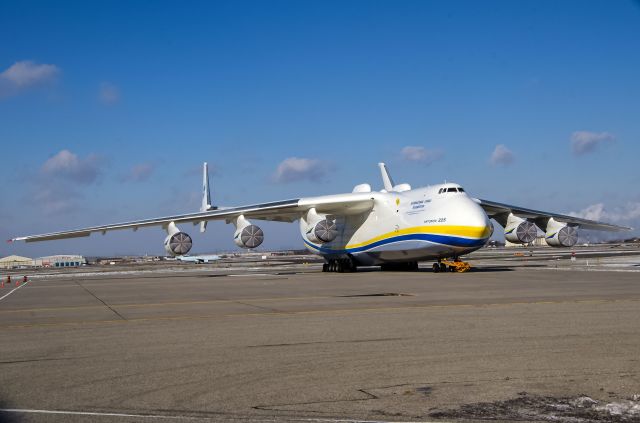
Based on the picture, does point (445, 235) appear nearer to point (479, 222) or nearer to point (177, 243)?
point (479, 222)

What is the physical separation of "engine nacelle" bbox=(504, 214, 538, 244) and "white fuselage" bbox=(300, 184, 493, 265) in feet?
18.7

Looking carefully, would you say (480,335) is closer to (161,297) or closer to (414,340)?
(414,340)

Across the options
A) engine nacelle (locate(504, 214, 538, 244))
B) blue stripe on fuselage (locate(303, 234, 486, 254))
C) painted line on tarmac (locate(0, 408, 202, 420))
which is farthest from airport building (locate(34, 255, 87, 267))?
painted line on tarmac (locate(0, 408, 202, 420))

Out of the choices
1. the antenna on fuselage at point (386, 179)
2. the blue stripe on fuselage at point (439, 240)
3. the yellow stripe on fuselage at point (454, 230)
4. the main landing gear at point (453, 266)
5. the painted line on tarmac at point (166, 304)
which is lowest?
the painted line on tarmac at point (166, 304)

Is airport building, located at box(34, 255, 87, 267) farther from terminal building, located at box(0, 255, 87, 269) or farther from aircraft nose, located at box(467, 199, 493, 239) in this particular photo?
aircraft nose, located at box(467, 199, 493, 239)

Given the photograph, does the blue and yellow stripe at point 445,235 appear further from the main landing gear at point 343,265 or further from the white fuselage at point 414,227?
the main landing gear at point 343,265

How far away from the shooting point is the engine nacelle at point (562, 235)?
35.8 m

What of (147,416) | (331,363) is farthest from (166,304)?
(147,416)

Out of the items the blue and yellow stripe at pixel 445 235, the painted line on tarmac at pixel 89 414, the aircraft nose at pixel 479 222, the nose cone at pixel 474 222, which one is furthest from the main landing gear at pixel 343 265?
the painted line on tarmac at pixel 89 414

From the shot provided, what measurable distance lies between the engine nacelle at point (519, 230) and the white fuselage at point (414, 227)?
18.7 ft

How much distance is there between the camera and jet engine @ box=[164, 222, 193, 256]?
115ft

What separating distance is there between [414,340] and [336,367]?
7.19 feet

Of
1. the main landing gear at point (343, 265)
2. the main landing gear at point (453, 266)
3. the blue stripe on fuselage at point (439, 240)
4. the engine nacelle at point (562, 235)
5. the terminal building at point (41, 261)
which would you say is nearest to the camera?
the blue stripe on fuselage at point (439, 240)

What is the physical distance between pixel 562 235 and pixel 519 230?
2557mm
